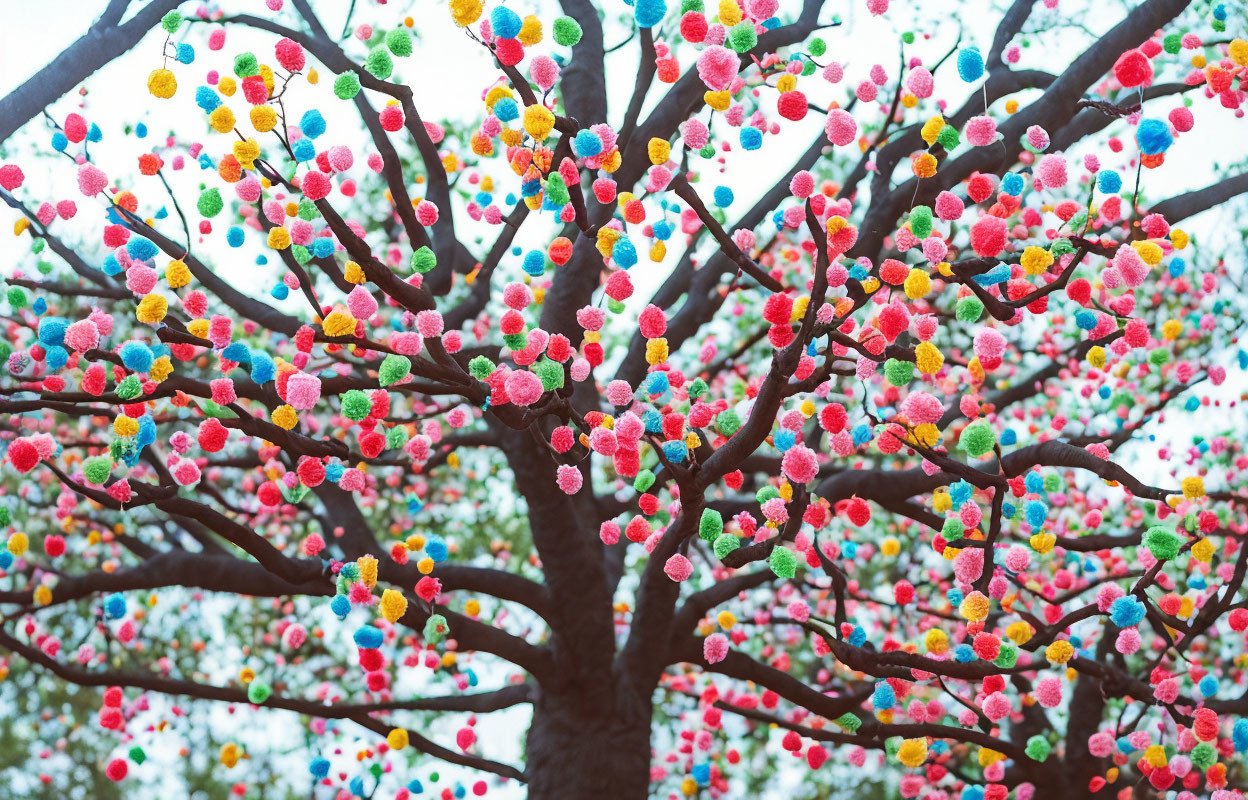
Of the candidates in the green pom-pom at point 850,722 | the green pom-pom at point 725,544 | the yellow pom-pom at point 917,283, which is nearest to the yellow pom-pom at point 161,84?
the green pom-pom at point 725,544

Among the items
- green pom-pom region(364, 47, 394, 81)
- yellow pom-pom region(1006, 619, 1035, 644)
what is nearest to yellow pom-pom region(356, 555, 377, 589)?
→ green pom-pom region(364, 47, 394, 81)

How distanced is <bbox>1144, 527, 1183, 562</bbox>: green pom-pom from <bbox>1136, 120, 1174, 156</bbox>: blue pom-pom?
5.33 ft

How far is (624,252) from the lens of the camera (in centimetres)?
413

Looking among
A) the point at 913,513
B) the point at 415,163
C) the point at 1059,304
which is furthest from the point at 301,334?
the point at 1059,304

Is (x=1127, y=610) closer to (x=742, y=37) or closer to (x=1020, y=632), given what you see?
(x=1020, y=632)

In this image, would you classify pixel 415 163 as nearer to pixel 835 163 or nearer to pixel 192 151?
pixel 192 151

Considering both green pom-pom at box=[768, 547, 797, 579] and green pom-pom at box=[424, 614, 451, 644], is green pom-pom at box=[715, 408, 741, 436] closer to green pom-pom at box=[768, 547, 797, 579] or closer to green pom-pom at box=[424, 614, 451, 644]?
green pom-pom at box=[768, 547, 797, 579]

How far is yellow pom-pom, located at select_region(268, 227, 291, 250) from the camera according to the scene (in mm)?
4062

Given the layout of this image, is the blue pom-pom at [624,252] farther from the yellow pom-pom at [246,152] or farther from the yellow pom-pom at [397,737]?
the yellow pom-pom at [397,737]

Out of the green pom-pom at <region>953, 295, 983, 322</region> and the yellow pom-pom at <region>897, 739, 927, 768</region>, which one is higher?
the green pom-pom at <region>953, 295, 983, 322</region>

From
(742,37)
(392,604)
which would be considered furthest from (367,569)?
(742,37)

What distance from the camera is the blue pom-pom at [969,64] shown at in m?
3.95

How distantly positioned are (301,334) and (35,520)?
823 cm

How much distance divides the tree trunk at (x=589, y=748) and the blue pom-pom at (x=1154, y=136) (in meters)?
3.94
